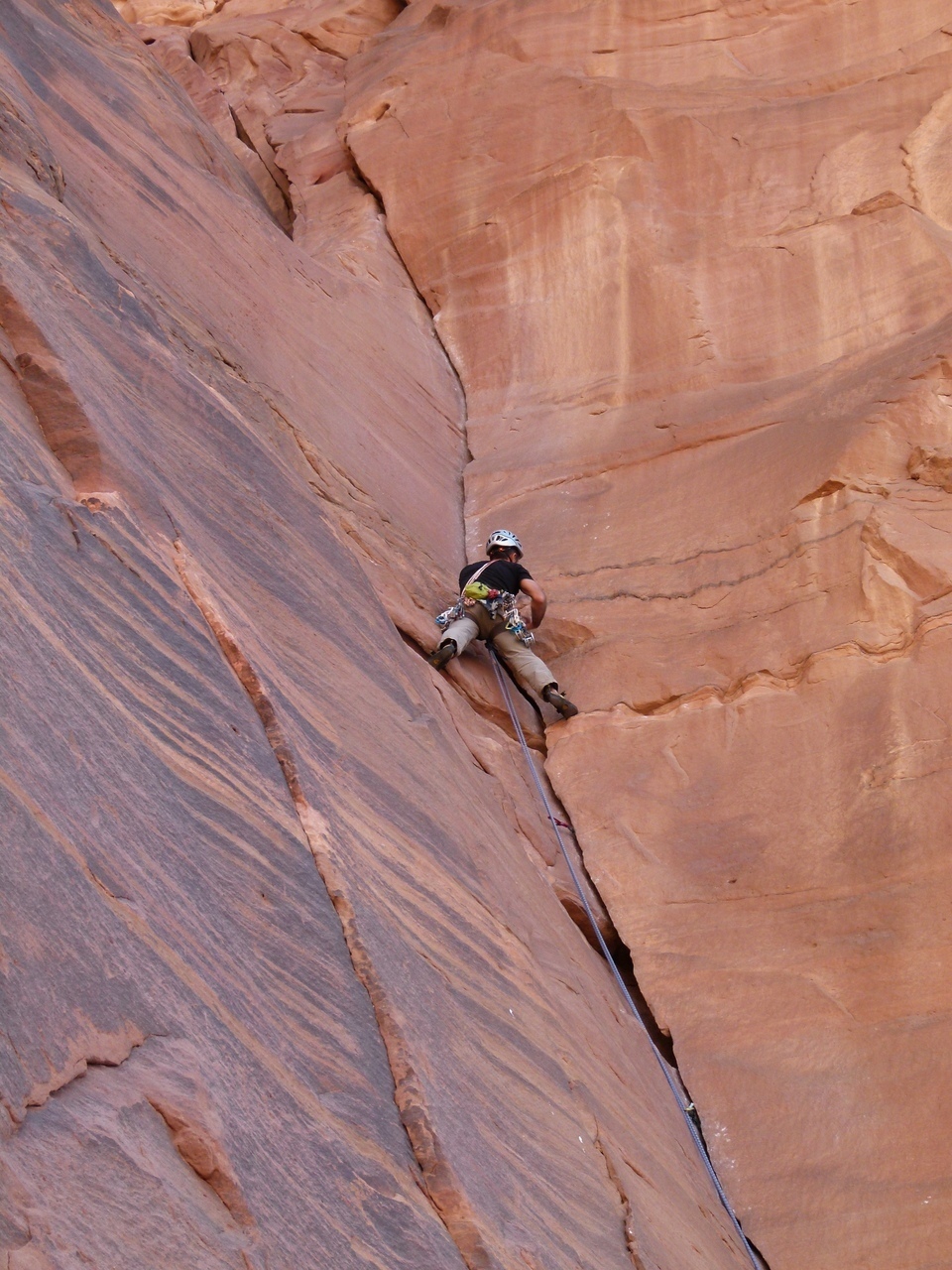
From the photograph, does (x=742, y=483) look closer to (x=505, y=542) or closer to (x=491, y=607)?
(x=505, y=542)

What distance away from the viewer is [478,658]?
905 centimetres

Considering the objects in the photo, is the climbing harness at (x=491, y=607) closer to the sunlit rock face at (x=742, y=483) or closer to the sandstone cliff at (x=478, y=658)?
the sandstone cliff at (x=478, y=658)

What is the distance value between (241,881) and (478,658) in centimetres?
454

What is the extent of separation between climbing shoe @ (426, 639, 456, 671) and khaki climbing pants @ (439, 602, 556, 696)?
0.13 metres

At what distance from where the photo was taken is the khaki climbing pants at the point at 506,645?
8805 mm

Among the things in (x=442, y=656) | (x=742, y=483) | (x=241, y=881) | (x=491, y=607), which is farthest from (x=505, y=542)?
(x=241, y=881)

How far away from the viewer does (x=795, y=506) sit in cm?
923

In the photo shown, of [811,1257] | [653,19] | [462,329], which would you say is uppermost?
[653,19]

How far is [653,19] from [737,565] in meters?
7.44

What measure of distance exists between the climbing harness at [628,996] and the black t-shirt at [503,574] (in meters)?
0.49

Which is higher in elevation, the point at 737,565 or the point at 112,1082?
the point at 112,1082

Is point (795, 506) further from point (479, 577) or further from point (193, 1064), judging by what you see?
point (193, 1064)

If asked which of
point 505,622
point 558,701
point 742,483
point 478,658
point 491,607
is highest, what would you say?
point 742,483

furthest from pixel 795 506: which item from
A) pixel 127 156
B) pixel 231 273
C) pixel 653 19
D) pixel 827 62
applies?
pixel 653 19
